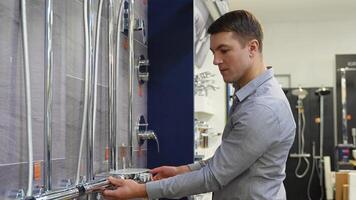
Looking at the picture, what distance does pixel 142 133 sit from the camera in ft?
6.85

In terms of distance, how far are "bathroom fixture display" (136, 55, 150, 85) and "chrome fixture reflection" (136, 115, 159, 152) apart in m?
0.18

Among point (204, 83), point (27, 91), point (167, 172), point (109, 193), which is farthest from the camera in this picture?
point (204, 83)

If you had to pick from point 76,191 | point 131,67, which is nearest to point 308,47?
point 131,67

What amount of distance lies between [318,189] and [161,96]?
3.82 m

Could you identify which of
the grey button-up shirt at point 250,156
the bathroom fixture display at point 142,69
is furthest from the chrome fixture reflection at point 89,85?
the bathroom fixture display at point 142,69

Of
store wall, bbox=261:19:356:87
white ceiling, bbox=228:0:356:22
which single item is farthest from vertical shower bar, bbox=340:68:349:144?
white ceiling, bbox=228:0:356:22

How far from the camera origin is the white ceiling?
16.4 feet

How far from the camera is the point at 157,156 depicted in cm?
217

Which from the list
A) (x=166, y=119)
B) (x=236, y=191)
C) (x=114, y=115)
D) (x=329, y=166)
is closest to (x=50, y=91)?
(x=114, y=115)

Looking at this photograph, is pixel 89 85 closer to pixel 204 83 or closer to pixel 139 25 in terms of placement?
pixel 139 25

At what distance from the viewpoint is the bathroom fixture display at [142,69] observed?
207 cm

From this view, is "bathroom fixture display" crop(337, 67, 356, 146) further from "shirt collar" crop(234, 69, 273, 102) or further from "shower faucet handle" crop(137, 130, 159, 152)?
"shirt collar" crop(234, 69, 273, 102)

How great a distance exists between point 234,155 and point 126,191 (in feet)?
1.19

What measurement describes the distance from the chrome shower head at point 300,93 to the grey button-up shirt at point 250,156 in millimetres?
3973
